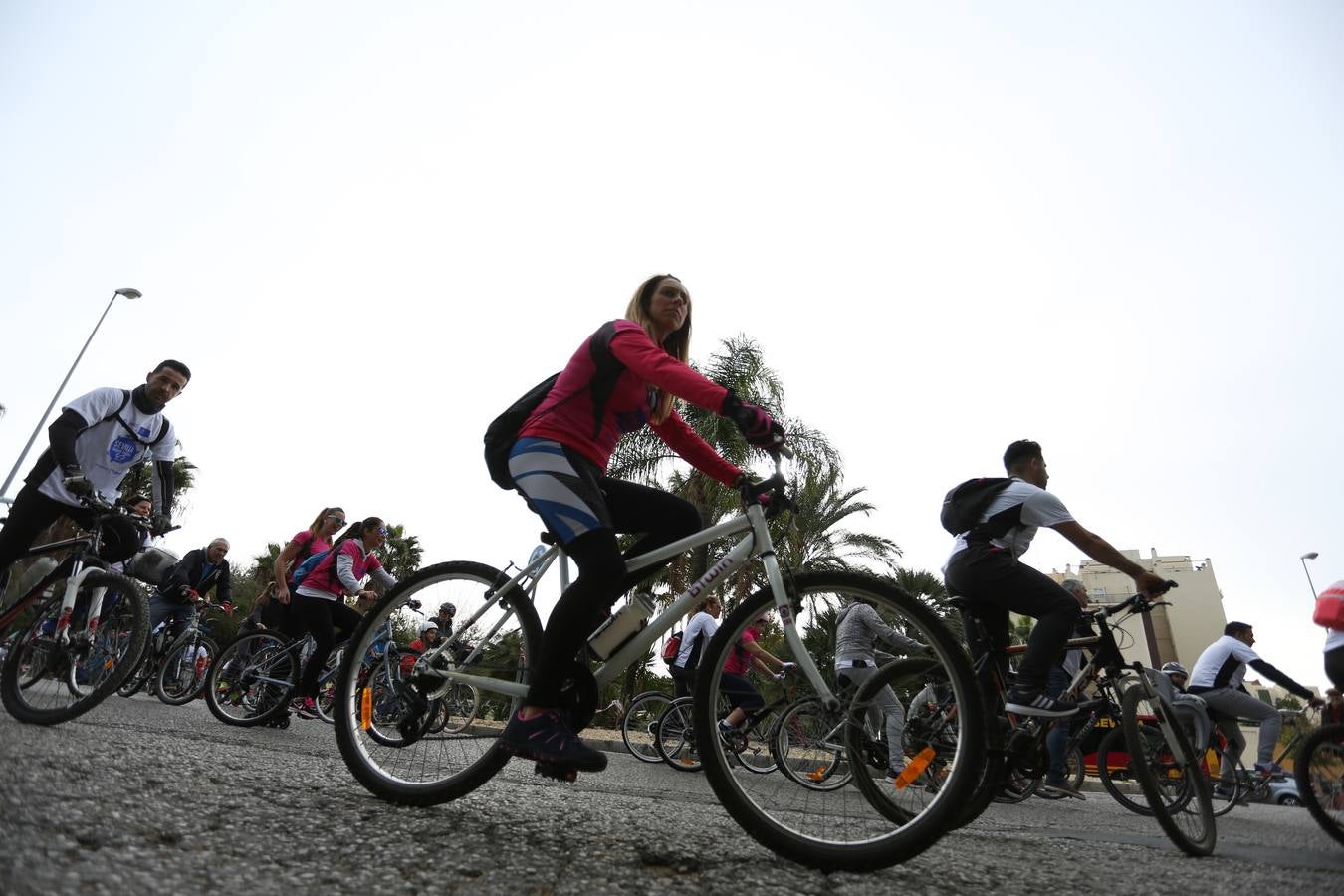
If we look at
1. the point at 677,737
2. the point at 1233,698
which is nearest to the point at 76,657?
the point at 677,737

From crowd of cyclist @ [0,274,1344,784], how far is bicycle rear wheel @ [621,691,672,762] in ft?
8.66

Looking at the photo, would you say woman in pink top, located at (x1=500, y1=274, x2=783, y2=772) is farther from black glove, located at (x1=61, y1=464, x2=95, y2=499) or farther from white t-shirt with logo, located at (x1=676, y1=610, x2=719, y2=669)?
white t-shirt with logo, located at (x1=676, y1=610, x2=719, y2=669)

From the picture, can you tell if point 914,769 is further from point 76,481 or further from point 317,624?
point 317,624

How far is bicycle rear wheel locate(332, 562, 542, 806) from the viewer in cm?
232

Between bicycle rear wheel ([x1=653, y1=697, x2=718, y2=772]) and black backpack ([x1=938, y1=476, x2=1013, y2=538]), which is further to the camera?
bicycle rear wheel ([x1=653, y1=697, x2=718, y2=772])

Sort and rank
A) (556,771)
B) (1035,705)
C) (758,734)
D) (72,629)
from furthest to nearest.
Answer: (758,734) < (72,629) < (1035,705) < (556,771)

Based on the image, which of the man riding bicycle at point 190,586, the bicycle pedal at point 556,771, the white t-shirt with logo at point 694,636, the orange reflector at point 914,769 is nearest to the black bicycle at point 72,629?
the bicycle pedal at point 556,771

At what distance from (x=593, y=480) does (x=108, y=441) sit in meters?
3.29

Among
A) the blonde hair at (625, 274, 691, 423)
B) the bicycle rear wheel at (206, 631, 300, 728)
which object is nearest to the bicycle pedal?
the blonde hair at (625, 274, 691, 423)

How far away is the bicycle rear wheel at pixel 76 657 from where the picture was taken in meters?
3.54

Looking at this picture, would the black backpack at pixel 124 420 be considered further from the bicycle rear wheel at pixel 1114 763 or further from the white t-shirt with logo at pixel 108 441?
the bicycle rear wheel at pixel 1114 763

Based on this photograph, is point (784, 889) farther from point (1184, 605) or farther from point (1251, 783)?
point (1184, 605)

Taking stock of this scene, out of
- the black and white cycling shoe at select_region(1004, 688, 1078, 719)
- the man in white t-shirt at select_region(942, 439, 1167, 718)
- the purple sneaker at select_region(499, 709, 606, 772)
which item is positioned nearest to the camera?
the purple sneaker at select_region(499, 709, 606, 772)

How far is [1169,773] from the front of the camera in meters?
3.40
